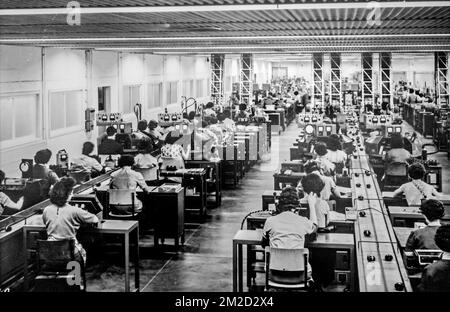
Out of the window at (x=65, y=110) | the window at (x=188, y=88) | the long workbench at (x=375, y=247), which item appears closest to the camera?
the long workbench at (x=375, y=247)

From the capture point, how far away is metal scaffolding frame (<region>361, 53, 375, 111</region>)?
24000 mm

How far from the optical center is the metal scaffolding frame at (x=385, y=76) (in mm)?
23562

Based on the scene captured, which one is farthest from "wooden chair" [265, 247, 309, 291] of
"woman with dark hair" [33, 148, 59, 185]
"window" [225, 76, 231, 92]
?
"window" [225, 76, 231, 92]

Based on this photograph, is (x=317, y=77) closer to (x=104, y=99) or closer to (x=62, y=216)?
(x=104, y=99)

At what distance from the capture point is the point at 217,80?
2584 centimetres

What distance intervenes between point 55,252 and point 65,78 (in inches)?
401

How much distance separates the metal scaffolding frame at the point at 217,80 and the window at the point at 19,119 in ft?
42.9

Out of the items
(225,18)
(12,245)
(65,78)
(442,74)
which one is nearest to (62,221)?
(12,245)

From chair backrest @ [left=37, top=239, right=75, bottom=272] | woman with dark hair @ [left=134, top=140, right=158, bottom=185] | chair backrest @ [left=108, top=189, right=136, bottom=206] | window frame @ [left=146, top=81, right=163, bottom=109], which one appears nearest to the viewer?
chair backrest @ [left=37, top=239, right=75, bottom=272]

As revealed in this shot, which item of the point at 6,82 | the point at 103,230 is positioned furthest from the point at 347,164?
the point at 6,82

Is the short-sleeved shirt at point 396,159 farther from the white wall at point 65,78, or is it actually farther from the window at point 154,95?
the window at point 154,95

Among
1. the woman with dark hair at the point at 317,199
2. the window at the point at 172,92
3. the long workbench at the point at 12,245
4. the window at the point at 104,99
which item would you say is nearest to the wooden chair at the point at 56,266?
the long workbench at the point at 12,245

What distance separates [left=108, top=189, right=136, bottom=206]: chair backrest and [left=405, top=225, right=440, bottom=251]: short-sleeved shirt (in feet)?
11.3

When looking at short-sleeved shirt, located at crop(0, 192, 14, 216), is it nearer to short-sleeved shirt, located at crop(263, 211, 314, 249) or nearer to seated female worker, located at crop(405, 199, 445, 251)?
short-sleeved shirt, located at crop(263, 211, 314, 249)
